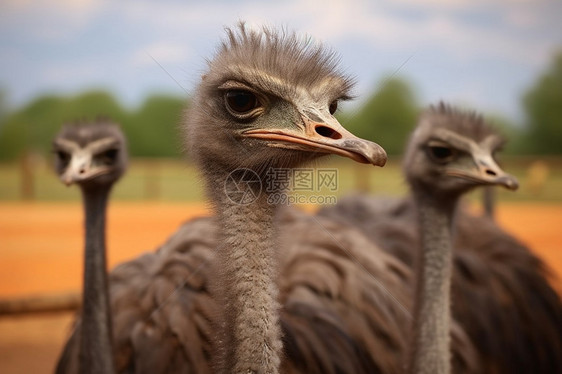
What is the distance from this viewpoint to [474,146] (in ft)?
7.06

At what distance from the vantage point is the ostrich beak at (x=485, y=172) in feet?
6.56

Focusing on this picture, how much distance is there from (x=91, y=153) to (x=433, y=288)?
1285 millimetres

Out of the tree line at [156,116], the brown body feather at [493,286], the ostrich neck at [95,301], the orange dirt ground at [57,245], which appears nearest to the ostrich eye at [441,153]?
the brown body feather at [493,286]

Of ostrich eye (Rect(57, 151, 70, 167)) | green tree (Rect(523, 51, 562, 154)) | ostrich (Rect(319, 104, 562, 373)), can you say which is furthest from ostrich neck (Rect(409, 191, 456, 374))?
green tree (Rect(523, 51, 562, 154))

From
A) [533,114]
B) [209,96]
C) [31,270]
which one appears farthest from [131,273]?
[533,114]

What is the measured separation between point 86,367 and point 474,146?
1370 millimetres

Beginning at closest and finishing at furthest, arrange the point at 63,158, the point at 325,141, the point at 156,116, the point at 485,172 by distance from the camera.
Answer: the point at 325,141 < the point at 485,172 < the point at 63,158 < the point at 156,116

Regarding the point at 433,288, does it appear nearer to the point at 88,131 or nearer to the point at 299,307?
the point at 299,307

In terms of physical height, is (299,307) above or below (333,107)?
below

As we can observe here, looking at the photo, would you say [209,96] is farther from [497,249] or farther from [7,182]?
[7,182]

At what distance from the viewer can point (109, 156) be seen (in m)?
2.48

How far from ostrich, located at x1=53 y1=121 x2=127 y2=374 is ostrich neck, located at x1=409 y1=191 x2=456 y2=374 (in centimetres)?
89

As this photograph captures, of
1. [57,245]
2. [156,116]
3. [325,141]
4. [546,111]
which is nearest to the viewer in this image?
[325,141]

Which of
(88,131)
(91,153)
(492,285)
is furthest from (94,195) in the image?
(492,285)
